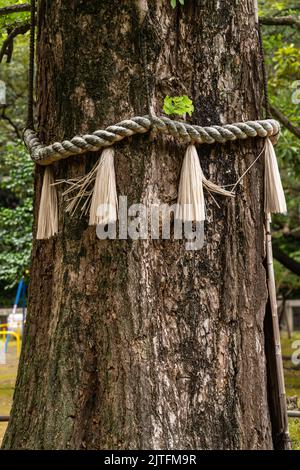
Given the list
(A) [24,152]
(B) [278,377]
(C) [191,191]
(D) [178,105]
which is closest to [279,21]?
(D) [178,105]

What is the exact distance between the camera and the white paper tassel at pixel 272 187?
1.81 m

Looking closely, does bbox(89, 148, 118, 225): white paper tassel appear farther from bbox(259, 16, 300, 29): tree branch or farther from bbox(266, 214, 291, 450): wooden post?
bbox(259, 16, 300, 29): tree branch

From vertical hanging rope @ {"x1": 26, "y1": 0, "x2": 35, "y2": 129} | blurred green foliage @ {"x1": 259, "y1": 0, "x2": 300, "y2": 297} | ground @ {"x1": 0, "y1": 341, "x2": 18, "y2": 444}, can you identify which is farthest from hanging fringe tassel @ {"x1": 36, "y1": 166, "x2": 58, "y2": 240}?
blurred green foliage @ {"x1": 259, "y1": 0, "x2": 300, "y2": 297}

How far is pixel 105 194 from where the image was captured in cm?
166

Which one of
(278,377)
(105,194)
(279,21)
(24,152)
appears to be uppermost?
(24,152)

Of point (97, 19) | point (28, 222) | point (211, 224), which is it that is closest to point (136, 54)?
point (97, 19)

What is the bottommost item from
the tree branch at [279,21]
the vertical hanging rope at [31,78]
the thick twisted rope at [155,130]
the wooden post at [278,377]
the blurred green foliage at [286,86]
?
the wooden post at [278,377]

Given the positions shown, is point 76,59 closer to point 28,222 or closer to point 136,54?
point 136,54

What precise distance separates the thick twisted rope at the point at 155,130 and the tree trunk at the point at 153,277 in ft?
0.15

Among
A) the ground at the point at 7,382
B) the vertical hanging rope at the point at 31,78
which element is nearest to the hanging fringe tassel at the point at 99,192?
the vertical hanging rope at the point at 31,78

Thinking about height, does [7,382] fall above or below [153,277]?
below

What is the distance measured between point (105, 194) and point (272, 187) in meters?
0.50

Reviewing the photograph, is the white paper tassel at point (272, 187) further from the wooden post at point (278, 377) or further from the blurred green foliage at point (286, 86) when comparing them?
the blurred green foliage at point (286, 86)

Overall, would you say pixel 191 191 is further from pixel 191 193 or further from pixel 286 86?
pixel 286 86
